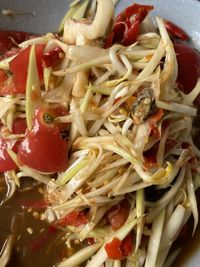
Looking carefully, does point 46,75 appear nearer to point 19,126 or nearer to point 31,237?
point 19,126

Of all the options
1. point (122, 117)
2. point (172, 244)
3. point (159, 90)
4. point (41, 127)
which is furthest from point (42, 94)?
point (172, 244)

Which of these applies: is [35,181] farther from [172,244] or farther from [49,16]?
[49,16]

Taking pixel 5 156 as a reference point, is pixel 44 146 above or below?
above

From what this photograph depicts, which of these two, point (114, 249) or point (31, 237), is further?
point (31, 237)

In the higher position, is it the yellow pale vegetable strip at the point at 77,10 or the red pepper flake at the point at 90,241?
the yellow pale vegetable strip at the point at 77,10

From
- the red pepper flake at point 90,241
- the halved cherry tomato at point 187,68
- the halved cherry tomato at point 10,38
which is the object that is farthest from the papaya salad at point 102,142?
the halved cherry tomato at point 10,38

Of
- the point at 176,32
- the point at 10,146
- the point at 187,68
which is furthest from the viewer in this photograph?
the point at 176,32

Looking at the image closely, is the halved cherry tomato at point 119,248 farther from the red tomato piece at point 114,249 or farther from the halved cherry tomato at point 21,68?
the halved cherry tomato at point 21,68

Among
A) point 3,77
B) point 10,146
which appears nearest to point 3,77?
point 3,77
